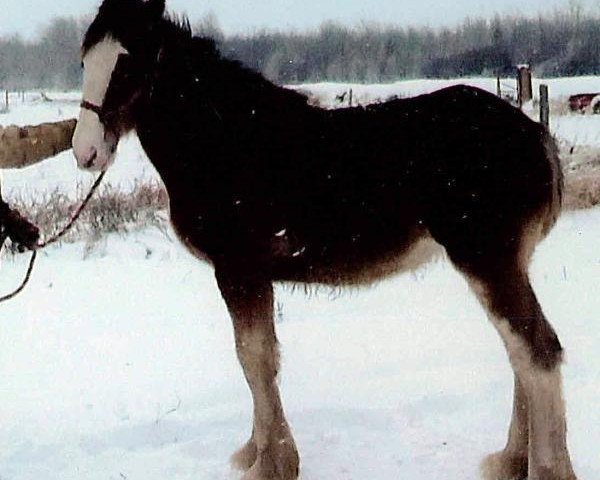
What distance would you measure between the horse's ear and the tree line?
6.49ft

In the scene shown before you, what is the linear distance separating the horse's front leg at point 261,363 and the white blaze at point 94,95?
63 centimetres

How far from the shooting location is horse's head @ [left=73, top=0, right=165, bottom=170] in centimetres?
253

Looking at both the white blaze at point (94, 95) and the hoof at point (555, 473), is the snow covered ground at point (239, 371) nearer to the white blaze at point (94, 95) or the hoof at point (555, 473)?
the hoof at point (555, 473)

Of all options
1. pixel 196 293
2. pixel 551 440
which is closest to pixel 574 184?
pixel 196 293

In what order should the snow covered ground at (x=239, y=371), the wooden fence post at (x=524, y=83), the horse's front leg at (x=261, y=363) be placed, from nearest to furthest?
the horse's front leg at (x=261, y=363) < the snow covered ground at (x=239, y=371) < the wooden fence post at (x=524, y=83)

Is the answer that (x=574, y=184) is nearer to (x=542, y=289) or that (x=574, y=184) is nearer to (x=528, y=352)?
(x=542, y=289)

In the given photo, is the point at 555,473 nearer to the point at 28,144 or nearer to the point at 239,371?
the point at 239,371

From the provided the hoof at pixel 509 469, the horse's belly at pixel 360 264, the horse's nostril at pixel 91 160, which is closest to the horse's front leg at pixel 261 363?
the horse's belly at pixel 360 264

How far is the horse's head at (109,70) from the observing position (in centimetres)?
253

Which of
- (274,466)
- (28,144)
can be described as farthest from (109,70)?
(274,466)

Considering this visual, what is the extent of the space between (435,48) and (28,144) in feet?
9.48

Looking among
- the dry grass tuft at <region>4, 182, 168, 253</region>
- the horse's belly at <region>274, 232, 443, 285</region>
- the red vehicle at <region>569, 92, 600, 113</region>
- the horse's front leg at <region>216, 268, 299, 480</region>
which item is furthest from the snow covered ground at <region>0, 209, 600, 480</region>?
the red vehicle at <region>569, 92, 600, 113</region>

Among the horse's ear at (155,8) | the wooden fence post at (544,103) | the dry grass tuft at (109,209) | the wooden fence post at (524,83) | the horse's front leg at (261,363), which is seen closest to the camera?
the horse's ear at (155,8)

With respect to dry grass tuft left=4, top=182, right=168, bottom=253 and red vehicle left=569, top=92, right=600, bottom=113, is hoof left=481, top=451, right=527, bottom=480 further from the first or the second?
dry grass tuft left=4, top=182, right=168, bottom=253
